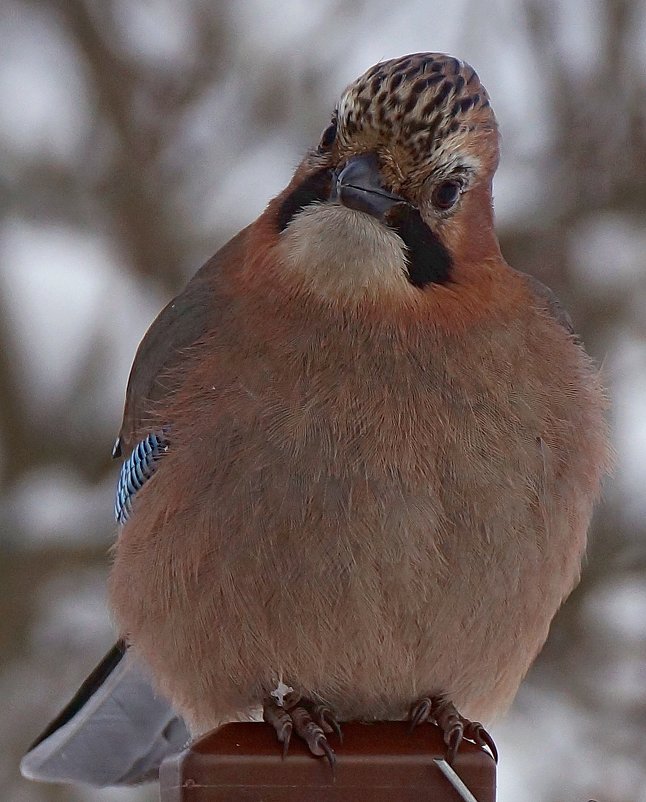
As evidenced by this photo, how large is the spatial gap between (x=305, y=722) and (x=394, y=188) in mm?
1049

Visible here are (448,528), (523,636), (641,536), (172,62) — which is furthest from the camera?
(172,62)

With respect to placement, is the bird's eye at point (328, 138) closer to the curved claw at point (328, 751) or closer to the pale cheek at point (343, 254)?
the pale cheek at point (343, 254)

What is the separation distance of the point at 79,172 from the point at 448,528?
3.47m

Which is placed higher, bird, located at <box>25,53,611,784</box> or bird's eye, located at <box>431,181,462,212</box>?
bird's eye, located at <box>431,181,462,212</box>

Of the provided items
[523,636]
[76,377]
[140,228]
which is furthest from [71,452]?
[523,636]

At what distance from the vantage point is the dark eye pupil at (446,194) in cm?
308

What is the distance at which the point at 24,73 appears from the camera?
613cm

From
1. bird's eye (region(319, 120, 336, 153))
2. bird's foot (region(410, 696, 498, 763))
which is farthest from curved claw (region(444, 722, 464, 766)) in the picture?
bird's eye (region(319, 120, 336, 153))

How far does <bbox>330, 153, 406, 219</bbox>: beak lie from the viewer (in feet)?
9.64

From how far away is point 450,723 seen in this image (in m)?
2.92

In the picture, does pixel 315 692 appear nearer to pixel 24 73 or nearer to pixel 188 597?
pixel 188 597

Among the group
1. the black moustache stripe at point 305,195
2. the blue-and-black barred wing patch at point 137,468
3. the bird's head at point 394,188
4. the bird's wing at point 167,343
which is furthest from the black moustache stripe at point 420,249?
the blue-and-black barred wing patch at point 137,468

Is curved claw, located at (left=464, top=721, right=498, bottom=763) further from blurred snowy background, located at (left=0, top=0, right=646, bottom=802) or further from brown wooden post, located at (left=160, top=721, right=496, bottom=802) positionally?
blurred snowy background, located at (left=0, top=0, right=646, bottom=802)

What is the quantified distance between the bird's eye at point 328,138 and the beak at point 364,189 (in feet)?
0.50
